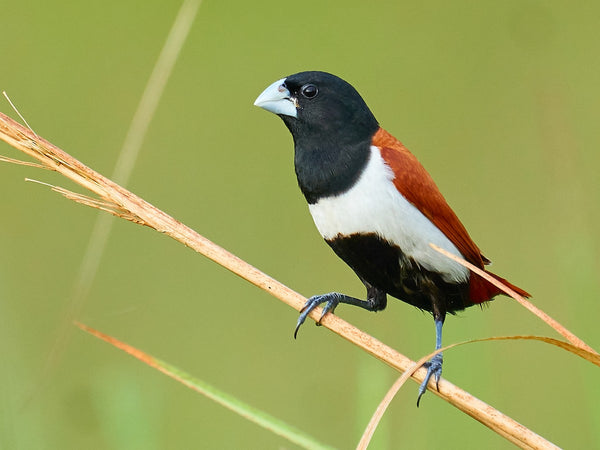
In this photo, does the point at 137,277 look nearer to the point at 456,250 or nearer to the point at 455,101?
the point at 455,101

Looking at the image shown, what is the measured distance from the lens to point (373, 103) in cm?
459

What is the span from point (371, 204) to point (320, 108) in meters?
0.27

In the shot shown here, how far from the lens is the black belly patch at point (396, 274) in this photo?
6.43 feet

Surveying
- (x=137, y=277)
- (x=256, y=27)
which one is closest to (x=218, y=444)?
(x=137, y=277)

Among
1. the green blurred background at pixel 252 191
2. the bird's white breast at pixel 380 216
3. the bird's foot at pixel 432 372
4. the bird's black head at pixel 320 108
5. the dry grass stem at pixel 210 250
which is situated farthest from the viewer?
the green blurred background at pixel 252 191

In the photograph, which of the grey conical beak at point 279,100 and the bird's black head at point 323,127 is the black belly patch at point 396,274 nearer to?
the bird's black head at point 323,127

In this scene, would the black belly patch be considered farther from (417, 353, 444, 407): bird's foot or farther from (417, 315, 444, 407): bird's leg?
(417, 353, 444, 407): bird's foot

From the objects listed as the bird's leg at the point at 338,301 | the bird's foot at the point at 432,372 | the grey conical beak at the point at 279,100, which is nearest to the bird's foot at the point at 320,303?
the bird's leg at the point at 338,301

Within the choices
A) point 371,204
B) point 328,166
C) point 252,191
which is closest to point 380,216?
point 371,204

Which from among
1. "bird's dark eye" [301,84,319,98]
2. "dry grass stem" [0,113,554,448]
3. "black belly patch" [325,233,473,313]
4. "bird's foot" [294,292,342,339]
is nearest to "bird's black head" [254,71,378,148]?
"bird's dark eye" [301,84,319,98]

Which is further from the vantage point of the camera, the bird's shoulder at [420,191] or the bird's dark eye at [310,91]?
the bird's dark eye at [310,91]

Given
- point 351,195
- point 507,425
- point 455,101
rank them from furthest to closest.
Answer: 1. point 455,101
2. point 351,195
3. point 507,425

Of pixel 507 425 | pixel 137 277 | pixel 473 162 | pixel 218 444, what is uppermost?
pixel 473 162

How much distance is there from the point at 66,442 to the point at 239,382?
148 cm
